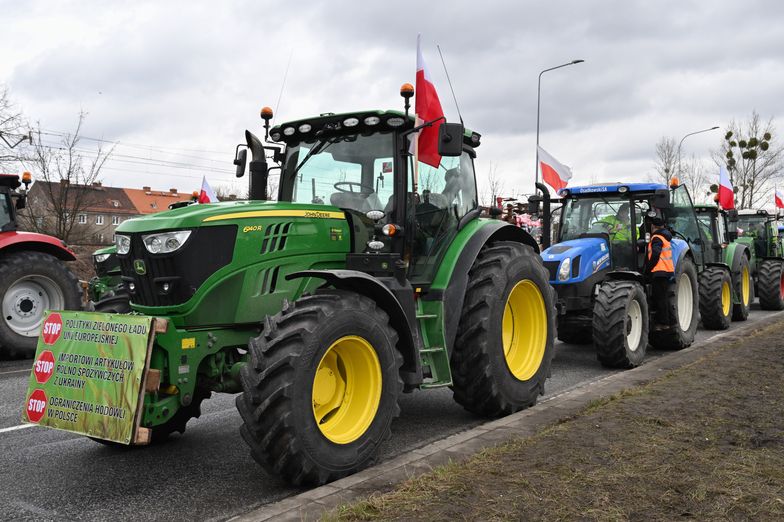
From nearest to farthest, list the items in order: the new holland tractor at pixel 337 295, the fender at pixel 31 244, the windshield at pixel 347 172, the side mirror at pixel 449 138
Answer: the new holland tractor at pixel 337 295
the side mirror at pixel 449 138
the windshield at pixel 347 172
the fender at pixel 31 244

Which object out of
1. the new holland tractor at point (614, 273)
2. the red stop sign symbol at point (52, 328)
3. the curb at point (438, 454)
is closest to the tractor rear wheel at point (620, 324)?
the new holland tractor at point (614, 273)

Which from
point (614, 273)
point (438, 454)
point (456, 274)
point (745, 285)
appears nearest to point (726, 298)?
point (745, 285)

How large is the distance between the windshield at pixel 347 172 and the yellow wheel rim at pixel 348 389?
1.36 meters

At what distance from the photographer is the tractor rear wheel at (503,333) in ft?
18.0

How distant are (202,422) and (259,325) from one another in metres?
1.72

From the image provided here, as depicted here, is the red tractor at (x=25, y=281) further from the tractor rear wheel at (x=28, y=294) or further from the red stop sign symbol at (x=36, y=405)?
the red stop sign symbol at (x=36, y=405)

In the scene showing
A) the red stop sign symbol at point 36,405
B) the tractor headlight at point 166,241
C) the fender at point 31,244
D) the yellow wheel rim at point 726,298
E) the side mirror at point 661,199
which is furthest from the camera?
the yellow wheel rim at point 726,298

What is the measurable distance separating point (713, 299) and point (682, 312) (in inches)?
74.5

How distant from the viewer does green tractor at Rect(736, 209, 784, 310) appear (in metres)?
15.2

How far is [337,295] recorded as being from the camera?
4227 mm

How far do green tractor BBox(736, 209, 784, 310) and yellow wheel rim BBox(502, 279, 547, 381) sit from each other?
10.3m

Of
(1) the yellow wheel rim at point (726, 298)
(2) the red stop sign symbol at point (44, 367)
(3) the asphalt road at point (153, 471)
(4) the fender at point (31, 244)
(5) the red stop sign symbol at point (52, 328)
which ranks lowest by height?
(3) the asphalt road at point (153, 471)

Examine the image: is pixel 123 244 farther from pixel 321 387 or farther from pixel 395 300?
pixel 395 300

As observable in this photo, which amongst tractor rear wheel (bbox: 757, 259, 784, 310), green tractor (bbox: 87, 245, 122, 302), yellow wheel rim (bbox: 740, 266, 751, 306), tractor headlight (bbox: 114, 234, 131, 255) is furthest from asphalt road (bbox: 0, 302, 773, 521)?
tractor rear wheel (bbox: 757, 259, 784, 310)
